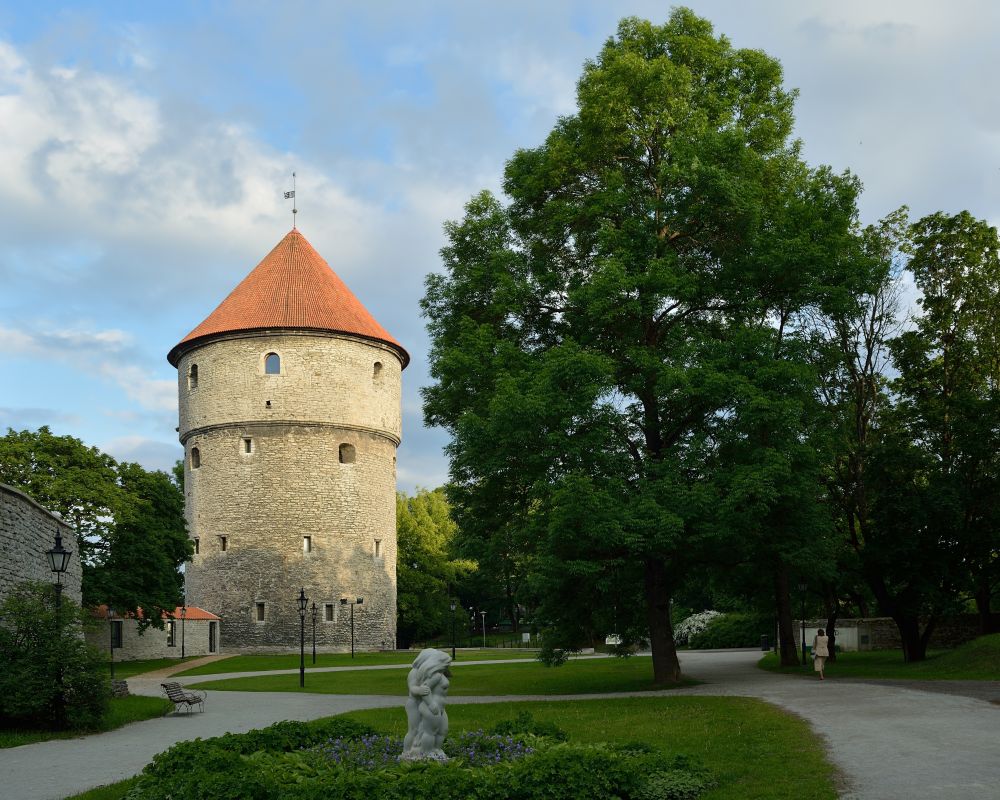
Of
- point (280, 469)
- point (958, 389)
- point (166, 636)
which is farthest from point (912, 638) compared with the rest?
point (166, 636)

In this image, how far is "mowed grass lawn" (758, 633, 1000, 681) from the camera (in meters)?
21.4

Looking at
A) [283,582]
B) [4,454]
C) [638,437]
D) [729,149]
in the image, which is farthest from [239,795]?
[283,582]

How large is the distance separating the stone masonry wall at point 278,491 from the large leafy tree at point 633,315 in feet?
72.7

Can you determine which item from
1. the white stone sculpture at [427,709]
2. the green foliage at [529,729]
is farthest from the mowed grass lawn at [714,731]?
the white stone sculpture at [427,709]

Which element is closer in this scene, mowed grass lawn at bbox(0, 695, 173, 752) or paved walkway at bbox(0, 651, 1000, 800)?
paved walkway at bbox(0, 651, 1000, 800)

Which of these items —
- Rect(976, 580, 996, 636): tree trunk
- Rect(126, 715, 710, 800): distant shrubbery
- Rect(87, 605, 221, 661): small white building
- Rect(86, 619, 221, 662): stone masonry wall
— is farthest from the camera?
Rect(86, 619, 221, 662): stone masonry wall

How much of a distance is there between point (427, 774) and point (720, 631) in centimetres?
4233

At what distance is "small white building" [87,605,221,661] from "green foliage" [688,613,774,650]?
22388 millimetres

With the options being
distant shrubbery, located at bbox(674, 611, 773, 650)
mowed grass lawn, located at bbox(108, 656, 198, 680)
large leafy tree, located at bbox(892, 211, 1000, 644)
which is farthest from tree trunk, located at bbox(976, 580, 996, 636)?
mowed grass lawn, located at bbox(108, 656, 198, 680)

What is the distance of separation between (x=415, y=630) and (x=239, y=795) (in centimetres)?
5427

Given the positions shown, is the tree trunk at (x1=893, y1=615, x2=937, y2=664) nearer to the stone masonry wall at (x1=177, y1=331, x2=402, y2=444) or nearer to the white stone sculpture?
the white stone sculpture

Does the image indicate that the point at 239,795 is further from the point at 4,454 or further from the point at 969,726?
the point at 4,454

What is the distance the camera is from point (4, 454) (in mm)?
34250

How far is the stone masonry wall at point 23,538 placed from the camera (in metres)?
17.2
